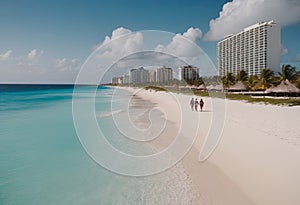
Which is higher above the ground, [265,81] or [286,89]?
[265,81]

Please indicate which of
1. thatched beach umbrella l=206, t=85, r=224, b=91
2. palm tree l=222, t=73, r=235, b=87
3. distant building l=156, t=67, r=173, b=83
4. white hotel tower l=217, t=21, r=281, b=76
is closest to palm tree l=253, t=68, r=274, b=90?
thatched beach umbrella l=206, t=85, r=224, b=91

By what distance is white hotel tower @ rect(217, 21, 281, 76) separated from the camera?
6650 centimetres

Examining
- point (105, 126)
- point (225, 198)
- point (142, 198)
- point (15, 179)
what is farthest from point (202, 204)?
point (105, 126)

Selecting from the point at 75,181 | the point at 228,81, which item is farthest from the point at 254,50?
the point at 75,181

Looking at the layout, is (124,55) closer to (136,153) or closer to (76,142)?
(136,153)

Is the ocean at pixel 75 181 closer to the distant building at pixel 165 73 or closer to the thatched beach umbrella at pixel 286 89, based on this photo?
the distant building at pixel 165 73

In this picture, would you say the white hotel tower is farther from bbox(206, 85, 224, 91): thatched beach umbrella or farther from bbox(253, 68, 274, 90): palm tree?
bbox(253, 68, 274, 90): palm tree

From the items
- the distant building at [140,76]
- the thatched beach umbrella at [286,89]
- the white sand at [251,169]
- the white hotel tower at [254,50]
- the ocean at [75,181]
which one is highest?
the white hotel tower at [254,50]

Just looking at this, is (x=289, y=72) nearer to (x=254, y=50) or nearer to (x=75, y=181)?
(x=75, y=181)

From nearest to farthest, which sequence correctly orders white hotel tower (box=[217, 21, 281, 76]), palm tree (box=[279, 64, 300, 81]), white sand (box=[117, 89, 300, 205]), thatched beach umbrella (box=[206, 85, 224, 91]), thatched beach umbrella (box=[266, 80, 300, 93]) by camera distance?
white sand (box=[117, 89, 300, 205]) → thatched beach umbrella (box=[266, 80, 300, 93]) → palm tree (box=[279, 64, 300, 81]) → thatched beach umbrella (box=[206, 85, 224, 91]) → white hotel tower (box=[217, 21, 281, 76])

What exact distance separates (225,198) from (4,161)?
7.23 meters

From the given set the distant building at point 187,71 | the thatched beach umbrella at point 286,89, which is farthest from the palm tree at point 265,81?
the distant building at point 187,71

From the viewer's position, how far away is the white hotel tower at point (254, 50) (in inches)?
2618

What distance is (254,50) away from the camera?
69.1m
